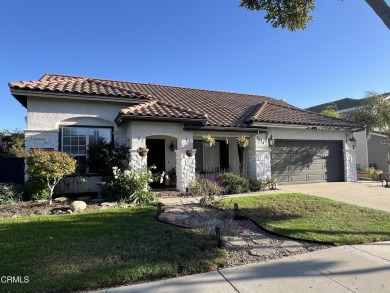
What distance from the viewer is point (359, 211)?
328 inches

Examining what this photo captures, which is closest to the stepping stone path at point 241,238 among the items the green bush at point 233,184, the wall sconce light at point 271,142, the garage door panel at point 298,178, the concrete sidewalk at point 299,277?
the concrete sidewalk at point 299,277

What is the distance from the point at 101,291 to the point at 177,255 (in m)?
1.46

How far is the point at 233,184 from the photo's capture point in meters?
12.0

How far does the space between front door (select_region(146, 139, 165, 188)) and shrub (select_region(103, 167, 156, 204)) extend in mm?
4263

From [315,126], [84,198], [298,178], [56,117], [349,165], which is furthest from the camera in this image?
[349,165]

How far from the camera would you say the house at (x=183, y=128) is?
37.0ft

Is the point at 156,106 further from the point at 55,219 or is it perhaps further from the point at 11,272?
the point at 11,272

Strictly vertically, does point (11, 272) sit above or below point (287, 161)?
below

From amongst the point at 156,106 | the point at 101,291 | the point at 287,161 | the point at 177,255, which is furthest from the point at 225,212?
the point at 287,161

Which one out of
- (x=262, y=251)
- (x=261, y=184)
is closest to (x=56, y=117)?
(x=261, y=184)

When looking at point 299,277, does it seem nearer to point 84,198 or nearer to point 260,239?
point 260,239

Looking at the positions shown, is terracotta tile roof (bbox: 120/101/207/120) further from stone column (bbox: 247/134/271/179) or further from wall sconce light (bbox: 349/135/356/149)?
wall sconce light (bbox: 349/135/356/149)

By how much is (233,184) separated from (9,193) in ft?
28.1

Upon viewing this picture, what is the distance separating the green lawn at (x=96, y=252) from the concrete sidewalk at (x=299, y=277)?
319mm
